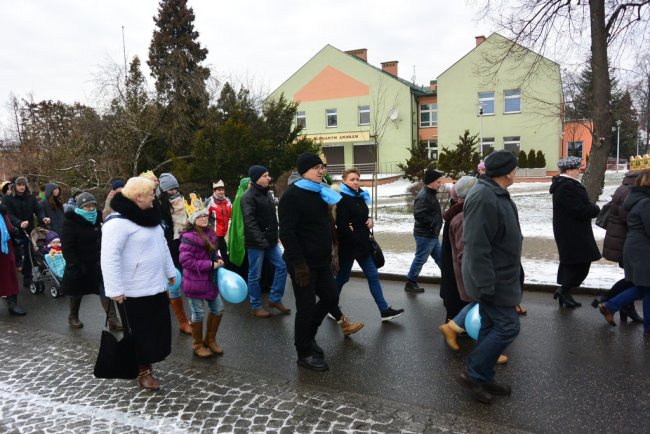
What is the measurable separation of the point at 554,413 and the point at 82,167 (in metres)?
17.4

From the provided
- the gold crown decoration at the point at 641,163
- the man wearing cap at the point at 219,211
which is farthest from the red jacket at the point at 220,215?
the gold crown decoration at the point at 641,163

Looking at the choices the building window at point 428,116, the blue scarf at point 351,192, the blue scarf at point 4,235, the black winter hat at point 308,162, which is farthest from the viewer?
the building window at point 428,116

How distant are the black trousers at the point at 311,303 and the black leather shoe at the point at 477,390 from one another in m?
1.37

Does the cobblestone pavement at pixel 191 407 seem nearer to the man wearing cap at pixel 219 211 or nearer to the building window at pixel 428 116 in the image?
the man wearing cap at pixel 219 211

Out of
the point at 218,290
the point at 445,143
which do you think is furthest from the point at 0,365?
Result: the point at 445,143

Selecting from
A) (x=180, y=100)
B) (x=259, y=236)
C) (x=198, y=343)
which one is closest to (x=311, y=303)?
(x=198, y=343)

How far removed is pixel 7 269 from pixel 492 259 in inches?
260

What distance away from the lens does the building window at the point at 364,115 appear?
41.2 m

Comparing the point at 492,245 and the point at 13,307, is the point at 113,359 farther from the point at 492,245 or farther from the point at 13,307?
the point at 13,307

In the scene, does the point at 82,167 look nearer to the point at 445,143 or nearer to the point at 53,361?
the point at 53,361

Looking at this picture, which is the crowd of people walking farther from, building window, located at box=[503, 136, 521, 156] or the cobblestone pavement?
building window, located at box=[503, 136, 521, 156]

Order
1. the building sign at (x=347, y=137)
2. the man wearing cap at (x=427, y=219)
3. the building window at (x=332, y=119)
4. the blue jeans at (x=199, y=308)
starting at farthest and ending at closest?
the building window at (x=332, y=119) < the building sign at (x=347, y=137) < the man wearing cap at (x=427, y=219) < the blue jeans at (x=199, y=308)

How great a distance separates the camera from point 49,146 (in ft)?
59.0

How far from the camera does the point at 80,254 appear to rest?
6.05 metres
